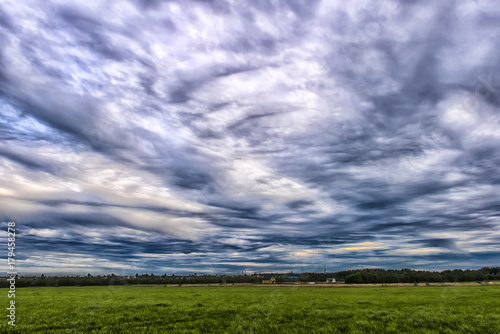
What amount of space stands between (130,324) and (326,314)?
20188 mm

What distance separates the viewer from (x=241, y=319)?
2864 cm

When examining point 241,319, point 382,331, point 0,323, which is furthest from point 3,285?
point 382,331

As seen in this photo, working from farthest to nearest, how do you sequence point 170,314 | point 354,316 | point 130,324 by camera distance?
point 170,314 → point 354,316 → point 130,324

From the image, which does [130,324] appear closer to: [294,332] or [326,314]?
[294,332]

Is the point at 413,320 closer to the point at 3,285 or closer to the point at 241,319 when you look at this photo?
the point at 241,319

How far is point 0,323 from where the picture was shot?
88.4 ft

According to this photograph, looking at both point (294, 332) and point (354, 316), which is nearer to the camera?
point (294, 332)

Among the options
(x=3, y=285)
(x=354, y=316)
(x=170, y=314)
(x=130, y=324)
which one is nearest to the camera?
(x=130, y=324)

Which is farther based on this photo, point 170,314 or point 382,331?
point 170,314

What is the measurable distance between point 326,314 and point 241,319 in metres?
9.35

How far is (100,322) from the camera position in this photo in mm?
27328

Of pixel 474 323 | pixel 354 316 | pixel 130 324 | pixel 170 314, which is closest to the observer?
pixel 474 323

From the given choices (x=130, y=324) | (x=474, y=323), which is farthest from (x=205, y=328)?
(x=474, y=323)

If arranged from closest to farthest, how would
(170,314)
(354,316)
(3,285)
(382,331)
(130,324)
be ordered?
(382,331) < (130,324) < (354,316) < (170,314) < (3,285)
